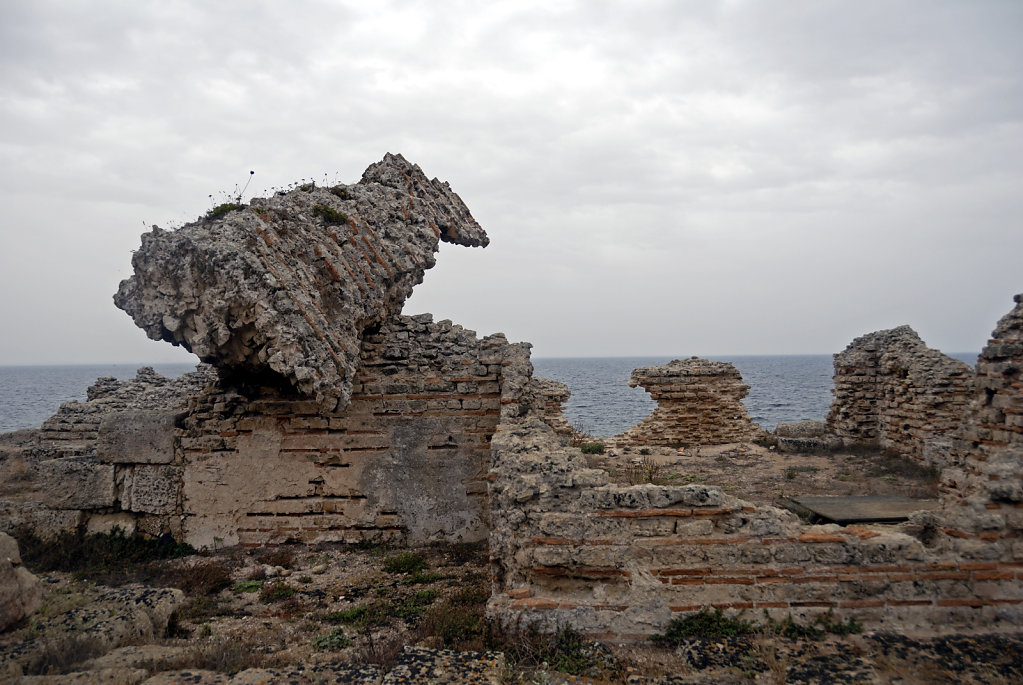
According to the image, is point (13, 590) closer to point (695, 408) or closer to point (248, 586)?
point (248, 586)

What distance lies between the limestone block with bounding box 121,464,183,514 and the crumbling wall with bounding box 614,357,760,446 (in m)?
11.0

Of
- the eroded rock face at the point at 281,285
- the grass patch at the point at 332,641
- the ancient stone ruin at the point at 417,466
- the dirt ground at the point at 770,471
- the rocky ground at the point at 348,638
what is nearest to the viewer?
the rocky ground at the point at 348,638

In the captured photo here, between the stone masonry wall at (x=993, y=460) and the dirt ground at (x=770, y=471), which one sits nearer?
the stone masonry wall at (x=993, y=460)

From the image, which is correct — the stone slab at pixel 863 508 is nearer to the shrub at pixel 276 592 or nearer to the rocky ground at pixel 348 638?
the rocky ground at pixel 348 638

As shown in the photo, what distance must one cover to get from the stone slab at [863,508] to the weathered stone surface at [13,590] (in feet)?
23.2

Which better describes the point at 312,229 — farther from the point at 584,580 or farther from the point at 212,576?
the point at 584,580

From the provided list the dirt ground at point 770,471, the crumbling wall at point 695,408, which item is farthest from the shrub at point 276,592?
the crumbling wall at point 695,408

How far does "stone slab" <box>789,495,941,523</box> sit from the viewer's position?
20.5 ft

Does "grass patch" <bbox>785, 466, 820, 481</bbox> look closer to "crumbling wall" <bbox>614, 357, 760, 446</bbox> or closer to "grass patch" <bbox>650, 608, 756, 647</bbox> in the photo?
"crumbling wall" <bbox>614, 357, 760, 446</bbox>

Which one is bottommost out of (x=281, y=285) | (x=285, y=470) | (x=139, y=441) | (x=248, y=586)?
(x=248, y=586)

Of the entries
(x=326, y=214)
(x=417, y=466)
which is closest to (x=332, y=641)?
(x=417, y=466)

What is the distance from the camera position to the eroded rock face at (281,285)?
6051 millimetres

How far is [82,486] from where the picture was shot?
7348mm

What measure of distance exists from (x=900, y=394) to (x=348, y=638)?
12.7 metres
